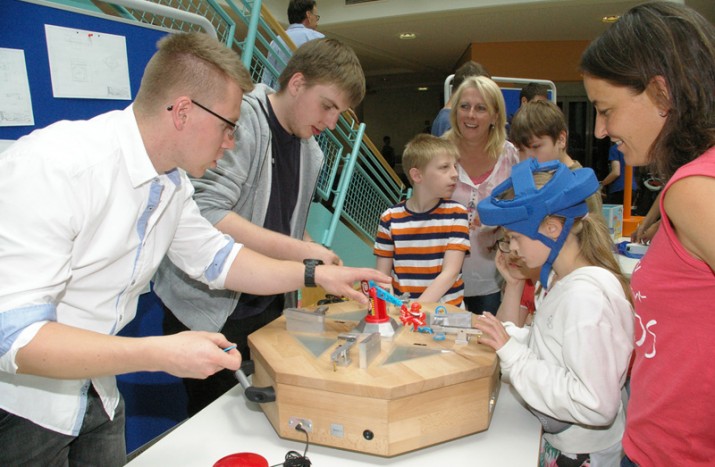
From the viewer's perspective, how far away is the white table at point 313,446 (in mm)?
Answer: 1327

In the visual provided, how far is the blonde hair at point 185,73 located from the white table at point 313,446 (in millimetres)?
878

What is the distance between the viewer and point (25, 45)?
73.4 inches

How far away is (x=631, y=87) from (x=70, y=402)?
1.47 meters

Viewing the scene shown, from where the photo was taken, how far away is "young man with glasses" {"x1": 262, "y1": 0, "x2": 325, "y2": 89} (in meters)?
3.61

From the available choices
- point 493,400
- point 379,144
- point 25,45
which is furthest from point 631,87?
point 379,144

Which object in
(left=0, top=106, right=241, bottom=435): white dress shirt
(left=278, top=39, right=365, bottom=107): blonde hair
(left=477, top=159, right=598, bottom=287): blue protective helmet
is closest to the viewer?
(left=0, top=106, right=241, bottom=435): white dress shirt

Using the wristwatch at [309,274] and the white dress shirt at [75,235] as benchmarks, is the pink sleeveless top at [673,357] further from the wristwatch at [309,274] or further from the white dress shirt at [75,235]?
the white dress shirt at [75,235]

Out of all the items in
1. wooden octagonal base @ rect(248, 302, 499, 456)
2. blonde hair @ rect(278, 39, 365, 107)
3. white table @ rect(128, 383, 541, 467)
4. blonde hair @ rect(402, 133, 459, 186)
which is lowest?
white table @ rect(128, 383, 541, 467)

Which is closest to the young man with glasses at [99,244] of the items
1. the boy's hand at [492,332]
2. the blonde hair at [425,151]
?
the boy's hand at [492,332]

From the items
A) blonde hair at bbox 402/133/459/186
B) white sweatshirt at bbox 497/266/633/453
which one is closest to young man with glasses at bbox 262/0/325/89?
blonde hair at bbox 402/133/459/186

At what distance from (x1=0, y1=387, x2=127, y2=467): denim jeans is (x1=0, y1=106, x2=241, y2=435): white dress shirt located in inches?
1.0

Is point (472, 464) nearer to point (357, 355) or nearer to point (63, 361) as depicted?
point (357, 355)

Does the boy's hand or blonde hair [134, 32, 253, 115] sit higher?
blonde hair [134, 32, 253, 115]

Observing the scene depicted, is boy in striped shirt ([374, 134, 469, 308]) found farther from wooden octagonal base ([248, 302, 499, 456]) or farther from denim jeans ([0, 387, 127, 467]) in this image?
denim jeans ([0, 387, 127, 467])
